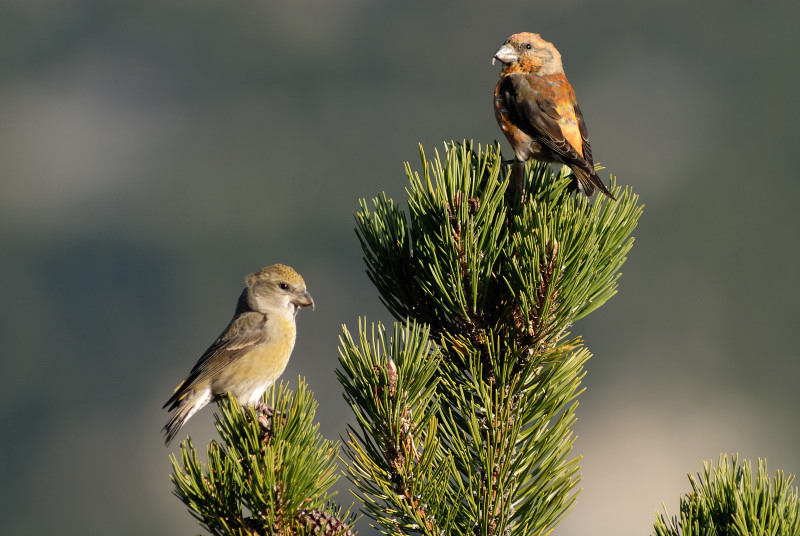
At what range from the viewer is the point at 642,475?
9475 centimetres

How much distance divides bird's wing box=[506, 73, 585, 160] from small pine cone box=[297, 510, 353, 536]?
10.9ft

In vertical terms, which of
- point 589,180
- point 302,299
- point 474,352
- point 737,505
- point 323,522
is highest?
point 589,180

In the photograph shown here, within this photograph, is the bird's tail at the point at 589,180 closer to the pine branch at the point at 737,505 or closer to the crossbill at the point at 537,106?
the crossbill at the point at 537,106

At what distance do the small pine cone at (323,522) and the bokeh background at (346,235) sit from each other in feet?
254

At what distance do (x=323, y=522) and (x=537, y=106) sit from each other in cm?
421

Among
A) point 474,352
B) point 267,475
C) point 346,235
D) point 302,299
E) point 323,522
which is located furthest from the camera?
point 346,235

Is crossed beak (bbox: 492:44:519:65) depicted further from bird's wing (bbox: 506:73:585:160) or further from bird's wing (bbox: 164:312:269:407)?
bird's wing (bbox: 164:312:269:407)

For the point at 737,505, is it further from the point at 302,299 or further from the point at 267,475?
the point at 302,299

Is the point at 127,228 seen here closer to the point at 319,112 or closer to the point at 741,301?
the point at 319,112

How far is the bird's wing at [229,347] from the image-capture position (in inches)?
189

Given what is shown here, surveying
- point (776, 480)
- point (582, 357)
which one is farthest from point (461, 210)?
point (776, 480)

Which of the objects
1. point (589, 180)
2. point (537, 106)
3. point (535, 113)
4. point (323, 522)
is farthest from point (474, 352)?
point (537, 106)

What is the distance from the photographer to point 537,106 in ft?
20.1

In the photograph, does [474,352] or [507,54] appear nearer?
[474,352]
